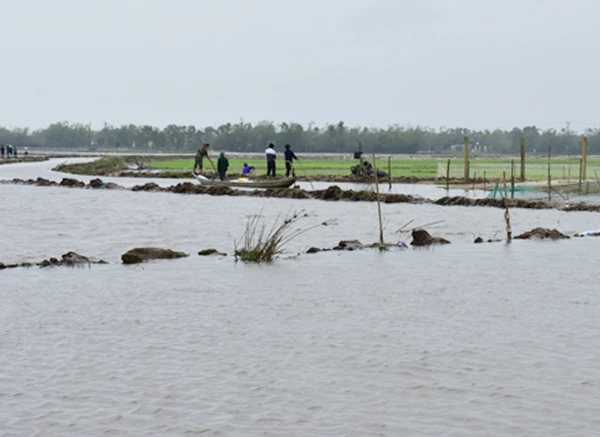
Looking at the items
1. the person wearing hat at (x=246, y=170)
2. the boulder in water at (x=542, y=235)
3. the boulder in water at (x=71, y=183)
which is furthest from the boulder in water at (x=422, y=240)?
the boulder in water at (x=71, y=183)

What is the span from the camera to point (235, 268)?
15.7 m

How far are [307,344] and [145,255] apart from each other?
7.62 meters

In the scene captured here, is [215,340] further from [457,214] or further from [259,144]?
[259,144]

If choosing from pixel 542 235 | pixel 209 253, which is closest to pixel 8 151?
pixel 542 235

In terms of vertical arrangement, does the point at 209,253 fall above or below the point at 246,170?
below

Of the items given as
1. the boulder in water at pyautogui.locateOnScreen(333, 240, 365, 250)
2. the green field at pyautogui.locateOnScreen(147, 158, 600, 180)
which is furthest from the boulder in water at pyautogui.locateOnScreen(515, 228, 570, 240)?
the green field at pyautogui.locateOnScreen(147, 158, 600, 180)

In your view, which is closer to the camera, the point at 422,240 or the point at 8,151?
the point at 422,240

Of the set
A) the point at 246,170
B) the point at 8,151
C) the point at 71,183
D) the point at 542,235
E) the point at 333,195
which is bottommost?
the point at 542,235

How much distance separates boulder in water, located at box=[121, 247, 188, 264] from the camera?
53.0ft

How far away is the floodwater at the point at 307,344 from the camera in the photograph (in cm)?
697

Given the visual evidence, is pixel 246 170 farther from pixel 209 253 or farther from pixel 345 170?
pixel 345 170

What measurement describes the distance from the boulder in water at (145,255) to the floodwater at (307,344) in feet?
1.03

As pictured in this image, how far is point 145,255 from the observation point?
656 inches

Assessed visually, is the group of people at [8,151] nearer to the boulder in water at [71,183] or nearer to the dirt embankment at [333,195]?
the dirt embankment at [333,195]
